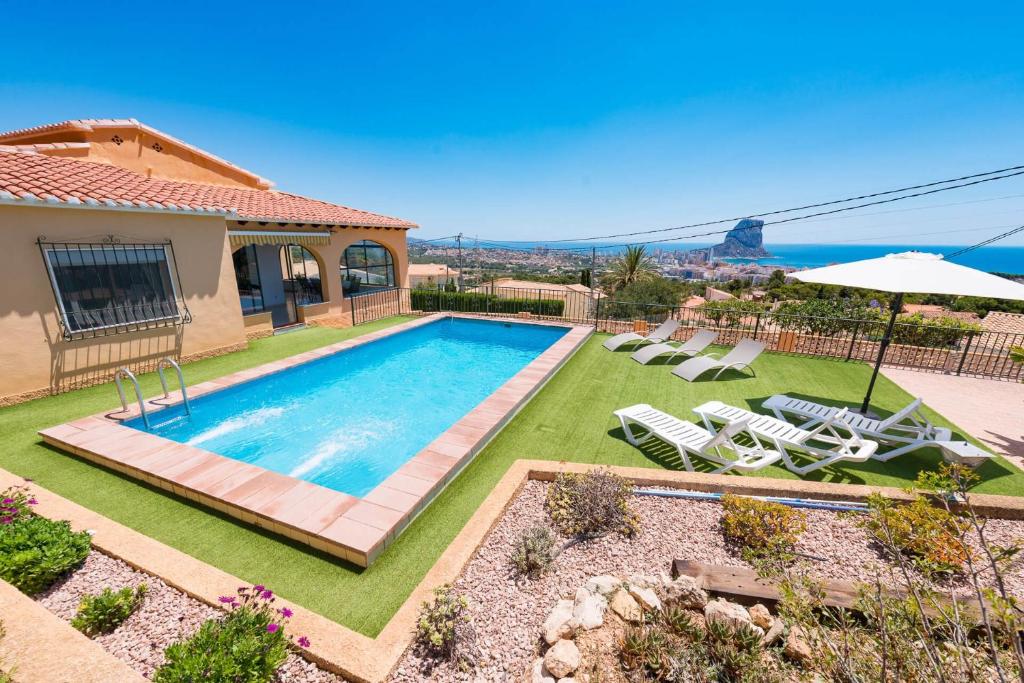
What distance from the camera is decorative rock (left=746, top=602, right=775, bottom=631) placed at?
340cm

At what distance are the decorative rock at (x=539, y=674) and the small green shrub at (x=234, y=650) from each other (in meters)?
1.90

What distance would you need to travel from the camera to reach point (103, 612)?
11.1 ft

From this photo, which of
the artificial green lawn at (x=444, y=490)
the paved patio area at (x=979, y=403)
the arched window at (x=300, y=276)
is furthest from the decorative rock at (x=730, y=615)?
the arched window at (x=300, y=276)

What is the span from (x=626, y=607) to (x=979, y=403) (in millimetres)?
11462

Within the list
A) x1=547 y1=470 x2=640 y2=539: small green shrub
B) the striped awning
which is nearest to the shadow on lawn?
x1=547 y1=470 x2=640 y2=539: small green shrub

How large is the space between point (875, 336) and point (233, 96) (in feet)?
107

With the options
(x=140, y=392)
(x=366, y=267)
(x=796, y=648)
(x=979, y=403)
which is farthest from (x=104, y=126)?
(x=979, y=403)

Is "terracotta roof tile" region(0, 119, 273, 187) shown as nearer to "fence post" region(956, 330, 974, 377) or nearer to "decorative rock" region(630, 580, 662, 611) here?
"decorative rock" region(630, 580, 662, 611)

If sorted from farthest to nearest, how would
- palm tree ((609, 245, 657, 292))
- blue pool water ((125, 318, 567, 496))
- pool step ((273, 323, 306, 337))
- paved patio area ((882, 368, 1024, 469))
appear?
palm tree ((609, 245, 657, 292)) < pool step ((273, 323, 306, 337)) < paved patio area ((882, 368, 1024, 469)) < blue pool water ((125, 318, 567, 496))

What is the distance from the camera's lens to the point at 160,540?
4.59m

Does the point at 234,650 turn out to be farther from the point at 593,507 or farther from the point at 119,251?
the point at 119,251

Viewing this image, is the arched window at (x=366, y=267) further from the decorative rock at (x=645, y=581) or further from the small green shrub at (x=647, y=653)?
the small green shrub at (x=647, y=653)

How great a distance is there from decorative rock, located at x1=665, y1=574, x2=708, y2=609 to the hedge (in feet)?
48.3

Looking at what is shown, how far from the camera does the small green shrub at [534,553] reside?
4.17 metres
